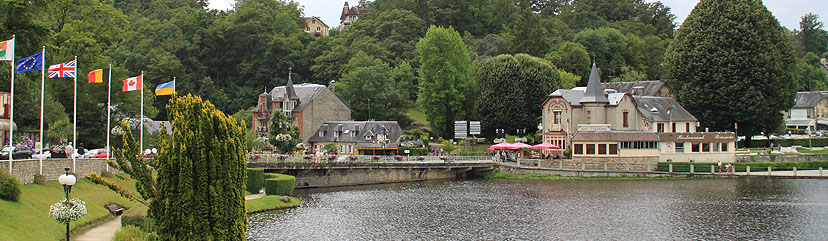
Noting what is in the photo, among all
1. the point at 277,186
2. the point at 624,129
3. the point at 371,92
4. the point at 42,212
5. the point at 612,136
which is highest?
the point at 371,92

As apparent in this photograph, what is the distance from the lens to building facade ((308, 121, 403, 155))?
7900cm

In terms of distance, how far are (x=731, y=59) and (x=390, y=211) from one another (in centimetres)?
4826

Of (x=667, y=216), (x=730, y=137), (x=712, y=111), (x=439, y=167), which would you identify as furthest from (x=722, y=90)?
(x=667, y=216)

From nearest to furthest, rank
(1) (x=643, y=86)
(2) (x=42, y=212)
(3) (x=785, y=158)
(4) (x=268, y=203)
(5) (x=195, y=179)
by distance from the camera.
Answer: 1. (5) (x=195, y=179)
2. (2) (x=42, y=212)
3. (4) (x=268, y=203)
4. (3) (x=785, y=158)
5. (1) (x=643, y=86)

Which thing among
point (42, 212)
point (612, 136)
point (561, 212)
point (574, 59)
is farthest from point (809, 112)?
point (42, 212)

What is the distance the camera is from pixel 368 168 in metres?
64.8

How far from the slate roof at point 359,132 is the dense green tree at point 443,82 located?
415 inches

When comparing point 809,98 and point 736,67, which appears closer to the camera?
point 736,67

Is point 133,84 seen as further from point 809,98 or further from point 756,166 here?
point 809,98

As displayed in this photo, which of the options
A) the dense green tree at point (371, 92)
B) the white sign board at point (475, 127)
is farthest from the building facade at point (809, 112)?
the dense green tree at point (371, 92)

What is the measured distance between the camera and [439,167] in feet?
224

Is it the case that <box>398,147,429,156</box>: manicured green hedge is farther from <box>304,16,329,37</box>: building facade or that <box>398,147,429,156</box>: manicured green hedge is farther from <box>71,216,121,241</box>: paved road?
<box>304,16,329,37</box>: building facade

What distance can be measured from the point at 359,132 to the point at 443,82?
14.4m

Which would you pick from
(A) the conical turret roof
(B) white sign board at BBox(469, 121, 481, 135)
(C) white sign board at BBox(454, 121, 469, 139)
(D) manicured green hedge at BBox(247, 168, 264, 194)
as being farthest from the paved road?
(C) white sign board at BBox(454, 121, 469, 139)
